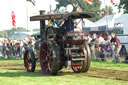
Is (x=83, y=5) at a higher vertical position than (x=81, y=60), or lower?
higher

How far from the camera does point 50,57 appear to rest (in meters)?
12.1

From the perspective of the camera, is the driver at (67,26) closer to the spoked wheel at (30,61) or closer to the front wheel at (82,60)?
the front wheel at (82,60)

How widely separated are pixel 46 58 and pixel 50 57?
388mm

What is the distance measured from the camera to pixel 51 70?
11.9 m

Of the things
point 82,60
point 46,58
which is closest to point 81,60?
point 82,60

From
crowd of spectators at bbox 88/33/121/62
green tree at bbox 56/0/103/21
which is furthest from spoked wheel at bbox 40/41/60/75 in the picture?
green tree at bbox 56/0/103/21

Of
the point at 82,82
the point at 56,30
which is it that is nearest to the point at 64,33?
the point at 56,30

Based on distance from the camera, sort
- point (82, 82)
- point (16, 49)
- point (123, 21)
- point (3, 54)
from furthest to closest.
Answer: point (3, 54)
point (16, 49)
point (123, 21)
point (82, 82)

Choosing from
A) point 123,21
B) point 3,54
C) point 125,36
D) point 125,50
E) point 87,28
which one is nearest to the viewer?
point 125,50

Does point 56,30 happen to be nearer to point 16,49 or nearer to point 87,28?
point 16,49

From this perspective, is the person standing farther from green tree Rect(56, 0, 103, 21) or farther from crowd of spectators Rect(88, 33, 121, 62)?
green tree Rect(56, 0, 103, 21)

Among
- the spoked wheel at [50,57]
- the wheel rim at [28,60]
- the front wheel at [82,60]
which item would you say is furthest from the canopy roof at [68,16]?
the wheel rim at [28,60]

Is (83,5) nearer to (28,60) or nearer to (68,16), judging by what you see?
(28,60)

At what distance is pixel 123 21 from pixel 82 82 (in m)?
15.4
